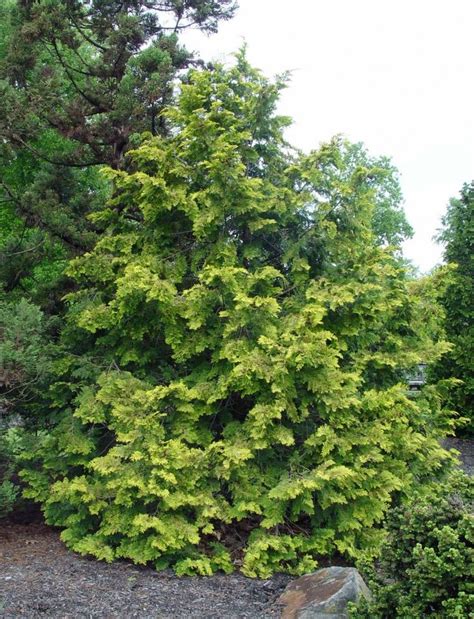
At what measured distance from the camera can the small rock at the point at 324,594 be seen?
3.85 meters

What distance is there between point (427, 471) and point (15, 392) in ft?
13.3

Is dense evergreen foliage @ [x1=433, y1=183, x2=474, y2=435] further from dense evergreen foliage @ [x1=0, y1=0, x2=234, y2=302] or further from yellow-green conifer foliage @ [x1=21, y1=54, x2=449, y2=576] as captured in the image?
dense evergreen foliage @ [x1=0, y1=0, x2=234, y2=302]

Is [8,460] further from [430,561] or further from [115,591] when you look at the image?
[430,561]

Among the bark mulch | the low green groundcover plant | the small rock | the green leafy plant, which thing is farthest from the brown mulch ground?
the low green groundcover plant

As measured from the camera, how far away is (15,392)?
5766 millimetres

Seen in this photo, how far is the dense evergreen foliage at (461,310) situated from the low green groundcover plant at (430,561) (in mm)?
7240

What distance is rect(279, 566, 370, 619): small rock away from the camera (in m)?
3.85

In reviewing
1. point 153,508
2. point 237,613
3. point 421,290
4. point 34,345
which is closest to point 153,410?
point 153,508

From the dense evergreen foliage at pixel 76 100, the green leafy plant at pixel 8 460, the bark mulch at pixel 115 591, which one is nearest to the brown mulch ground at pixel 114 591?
the bark mulch at pixel 115 591

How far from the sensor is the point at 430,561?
290cm

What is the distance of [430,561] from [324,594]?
1365 millimetres

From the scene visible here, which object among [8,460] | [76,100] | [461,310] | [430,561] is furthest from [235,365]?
[461,310]

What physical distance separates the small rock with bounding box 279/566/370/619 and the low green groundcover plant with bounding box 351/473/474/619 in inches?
15.4

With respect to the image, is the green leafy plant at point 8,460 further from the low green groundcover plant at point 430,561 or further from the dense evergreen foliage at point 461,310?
the dense evergreen foliage at point 461,310
